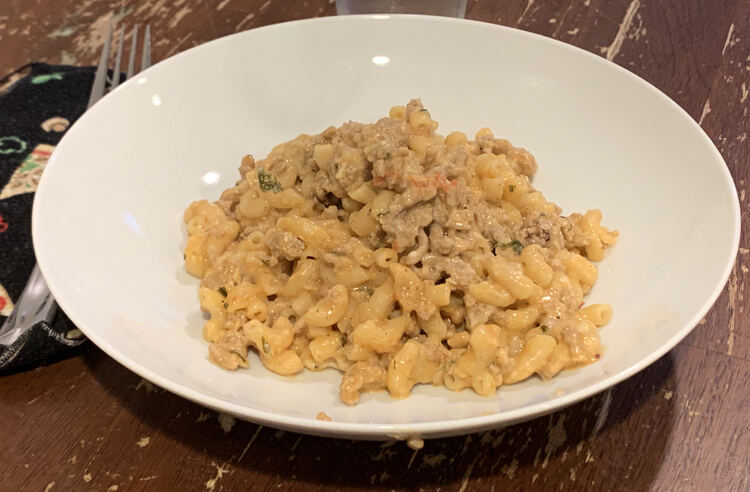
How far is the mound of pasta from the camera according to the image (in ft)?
4.33

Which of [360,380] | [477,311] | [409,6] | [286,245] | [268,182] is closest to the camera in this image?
[360,380]

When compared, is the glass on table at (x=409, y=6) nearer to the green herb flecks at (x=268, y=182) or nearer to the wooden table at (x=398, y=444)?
the green herb flecks at (x=268, y=182)

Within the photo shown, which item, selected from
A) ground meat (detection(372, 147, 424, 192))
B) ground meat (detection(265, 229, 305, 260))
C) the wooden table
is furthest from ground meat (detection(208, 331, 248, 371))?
ground meat (detection(372, 147, 424, 192))

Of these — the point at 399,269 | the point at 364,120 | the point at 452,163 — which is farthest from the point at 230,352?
the point at 364,120

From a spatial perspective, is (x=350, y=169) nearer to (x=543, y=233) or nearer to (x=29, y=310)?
(x=543, y=233)

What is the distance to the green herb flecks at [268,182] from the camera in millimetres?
1645

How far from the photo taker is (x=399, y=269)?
4.54 ft

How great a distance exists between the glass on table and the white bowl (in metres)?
0.35

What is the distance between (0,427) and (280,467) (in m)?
0.64

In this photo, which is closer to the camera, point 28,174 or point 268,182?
point 268,182

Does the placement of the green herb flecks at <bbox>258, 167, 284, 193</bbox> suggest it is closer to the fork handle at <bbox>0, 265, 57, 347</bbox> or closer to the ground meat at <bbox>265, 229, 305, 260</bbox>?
the ground meat at <bbox>265, 229, 305, 260</bbox>

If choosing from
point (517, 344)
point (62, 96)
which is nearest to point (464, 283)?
point (517, 344)

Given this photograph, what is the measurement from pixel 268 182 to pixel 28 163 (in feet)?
3.09

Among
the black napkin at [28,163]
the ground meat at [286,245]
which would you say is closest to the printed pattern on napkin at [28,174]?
the black napkin at [28,163]
